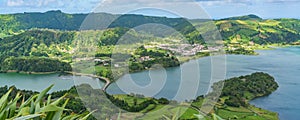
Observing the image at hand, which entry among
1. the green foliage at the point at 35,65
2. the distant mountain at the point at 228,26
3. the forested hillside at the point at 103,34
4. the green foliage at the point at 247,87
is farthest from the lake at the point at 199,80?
the distant mountain at the point at 228,26

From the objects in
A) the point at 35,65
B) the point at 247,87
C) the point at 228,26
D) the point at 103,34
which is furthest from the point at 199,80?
the point at 228,26

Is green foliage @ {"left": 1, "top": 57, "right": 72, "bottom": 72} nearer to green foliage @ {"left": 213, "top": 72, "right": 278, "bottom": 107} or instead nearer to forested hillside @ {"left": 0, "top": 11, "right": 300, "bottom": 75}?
forested hillside @ {"left": 0, "top": 11, "right": 300, "bottom": 75}

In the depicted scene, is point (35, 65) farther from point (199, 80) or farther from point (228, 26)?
point (228, 26)

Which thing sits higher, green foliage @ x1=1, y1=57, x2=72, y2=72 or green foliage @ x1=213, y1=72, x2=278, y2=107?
green foliage @ x1=1, y1=57, x2=72, y2=72

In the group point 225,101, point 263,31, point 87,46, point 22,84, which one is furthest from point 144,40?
point 263,31

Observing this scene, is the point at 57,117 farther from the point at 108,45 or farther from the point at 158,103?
the point at 108,45

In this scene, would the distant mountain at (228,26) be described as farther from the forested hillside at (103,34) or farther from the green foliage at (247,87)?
the green foliage at (247,87)

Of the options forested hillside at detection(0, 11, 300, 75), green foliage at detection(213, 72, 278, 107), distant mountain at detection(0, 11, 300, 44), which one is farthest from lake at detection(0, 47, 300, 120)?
distant mountain at detection(0, 11, 300, 44)

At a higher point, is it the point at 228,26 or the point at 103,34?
the point at 103,34

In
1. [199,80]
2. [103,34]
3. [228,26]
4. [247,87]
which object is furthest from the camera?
[228,26]
